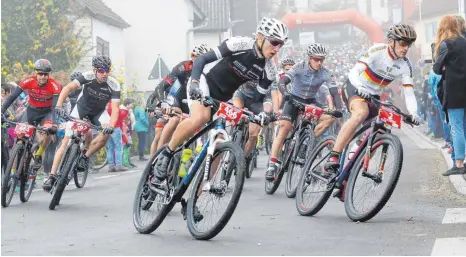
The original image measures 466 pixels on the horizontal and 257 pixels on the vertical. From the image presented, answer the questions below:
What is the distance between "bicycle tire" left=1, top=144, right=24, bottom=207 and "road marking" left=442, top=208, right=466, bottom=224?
5.56m

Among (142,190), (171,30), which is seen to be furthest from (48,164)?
(171,30)

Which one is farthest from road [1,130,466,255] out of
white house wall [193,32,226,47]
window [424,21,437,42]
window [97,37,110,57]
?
window [424,21,437,42]

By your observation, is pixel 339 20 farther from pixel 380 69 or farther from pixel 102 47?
pixel 380 69

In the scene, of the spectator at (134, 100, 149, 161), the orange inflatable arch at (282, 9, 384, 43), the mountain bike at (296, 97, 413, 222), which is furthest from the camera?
the orange inflatable arch at (282, 9, 384, 43)

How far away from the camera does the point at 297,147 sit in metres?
12.8

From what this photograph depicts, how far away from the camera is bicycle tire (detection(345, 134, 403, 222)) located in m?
9.07

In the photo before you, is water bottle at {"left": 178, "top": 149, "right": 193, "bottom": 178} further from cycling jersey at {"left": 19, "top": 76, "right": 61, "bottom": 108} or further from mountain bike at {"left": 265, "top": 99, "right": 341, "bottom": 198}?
cycling jersey at {"left": 19, "top": 76, "right": 61, "bottom": 108}

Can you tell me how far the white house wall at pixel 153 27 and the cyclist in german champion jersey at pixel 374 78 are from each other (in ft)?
128

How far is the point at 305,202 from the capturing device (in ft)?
34.4

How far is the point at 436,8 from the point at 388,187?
78.9m

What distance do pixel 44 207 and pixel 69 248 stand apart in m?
4.49

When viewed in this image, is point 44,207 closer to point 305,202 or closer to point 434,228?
point 305,202

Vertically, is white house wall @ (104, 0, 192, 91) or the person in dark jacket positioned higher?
white house wall @ (104, 0, 192, 91)

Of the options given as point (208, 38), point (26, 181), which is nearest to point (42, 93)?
point (26, 181)
